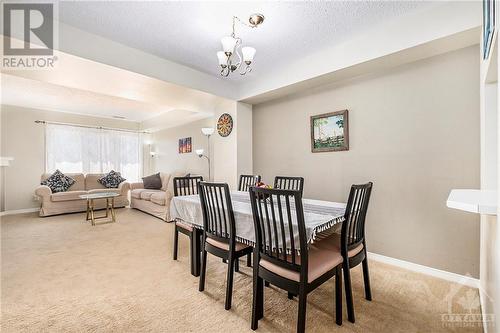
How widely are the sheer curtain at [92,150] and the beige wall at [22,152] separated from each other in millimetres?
190

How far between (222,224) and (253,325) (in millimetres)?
743

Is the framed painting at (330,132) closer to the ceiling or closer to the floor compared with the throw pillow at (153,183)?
closer to the ceiling

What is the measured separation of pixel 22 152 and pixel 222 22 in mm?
5851

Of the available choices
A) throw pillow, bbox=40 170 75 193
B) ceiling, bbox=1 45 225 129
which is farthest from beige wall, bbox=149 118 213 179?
throw pillow, bbox=40 170 75 193

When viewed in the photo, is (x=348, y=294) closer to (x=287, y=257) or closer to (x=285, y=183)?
(x=287, y=257)

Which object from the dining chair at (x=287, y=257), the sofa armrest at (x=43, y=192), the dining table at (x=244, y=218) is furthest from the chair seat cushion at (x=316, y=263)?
the sofa armrest at (x=43, y=192)

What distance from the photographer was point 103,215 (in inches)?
196

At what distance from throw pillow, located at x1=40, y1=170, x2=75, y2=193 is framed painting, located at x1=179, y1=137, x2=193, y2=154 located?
2.65 m

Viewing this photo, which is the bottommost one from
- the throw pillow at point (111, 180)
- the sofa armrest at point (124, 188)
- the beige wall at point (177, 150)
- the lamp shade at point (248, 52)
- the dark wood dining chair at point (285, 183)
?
the sofa armrest at point (124, 188)

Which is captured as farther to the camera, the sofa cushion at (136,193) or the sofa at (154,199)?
the sofa cushion at (136,193)

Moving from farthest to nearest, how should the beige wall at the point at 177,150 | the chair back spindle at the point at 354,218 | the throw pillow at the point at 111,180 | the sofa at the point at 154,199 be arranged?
1. the throw pillow at the point at 111,180
2. the beige wall at the point at 177,150
3. the sofa at the point at 154,199
4. the chair back spindle at the point at 354,218

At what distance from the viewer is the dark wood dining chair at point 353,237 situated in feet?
5.29

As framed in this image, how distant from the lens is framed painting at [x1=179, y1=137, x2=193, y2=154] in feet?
18.6

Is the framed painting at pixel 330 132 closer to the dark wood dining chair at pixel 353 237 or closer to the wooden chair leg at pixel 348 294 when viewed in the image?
the dark wood dining chair at pixel 353 237
